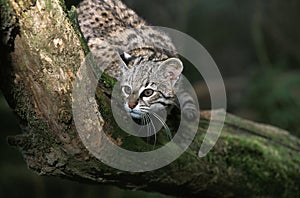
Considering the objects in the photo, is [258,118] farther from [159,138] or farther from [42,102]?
[42,102]

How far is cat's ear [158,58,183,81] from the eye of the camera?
139 inches

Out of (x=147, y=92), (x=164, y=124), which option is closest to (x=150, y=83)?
(x=147, y=92)

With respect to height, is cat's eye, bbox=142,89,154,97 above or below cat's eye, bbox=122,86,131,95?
below

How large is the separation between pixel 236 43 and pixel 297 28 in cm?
129

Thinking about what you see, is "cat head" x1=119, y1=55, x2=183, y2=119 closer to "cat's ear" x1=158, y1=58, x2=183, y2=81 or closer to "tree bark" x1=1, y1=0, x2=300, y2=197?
"cat's ear" x1=158, y1=58, x2=183, y2=81

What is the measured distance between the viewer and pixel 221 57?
34.5 feet

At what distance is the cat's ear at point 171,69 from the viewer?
3529 millimetres

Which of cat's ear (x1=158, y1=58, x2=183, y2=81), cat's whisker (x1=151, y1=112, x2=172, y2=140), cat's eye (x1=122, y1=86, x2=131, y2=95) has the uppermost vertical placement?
cat's ear (x1=158, y1=58, x2=183, y2=81)

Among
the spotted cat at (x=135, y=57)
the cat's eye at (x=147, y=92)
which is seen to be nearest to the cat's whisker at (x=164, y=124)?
the spotted cat at (x=135, y=57)

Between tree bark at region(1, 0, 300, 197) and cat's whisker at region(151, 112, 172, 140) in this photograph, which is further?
cat's whisker at region(151, 112, 172, 140)

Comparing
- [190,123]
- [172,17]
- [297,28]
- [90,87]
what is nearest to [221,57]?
[297,28]

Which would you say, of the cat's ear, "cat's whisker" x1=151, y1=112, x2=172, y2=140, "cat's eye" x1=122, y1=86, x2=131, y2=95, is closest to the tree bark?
"cat's whisker" x1=151, y1=112, x2=172, y2=140

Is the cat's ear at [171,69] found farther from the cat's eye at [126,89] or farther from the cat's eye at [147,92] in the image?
the cat's eye at [126,89]

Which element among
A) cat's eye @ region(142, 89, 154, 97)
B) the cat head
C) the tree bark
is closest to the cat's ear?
the cat head
